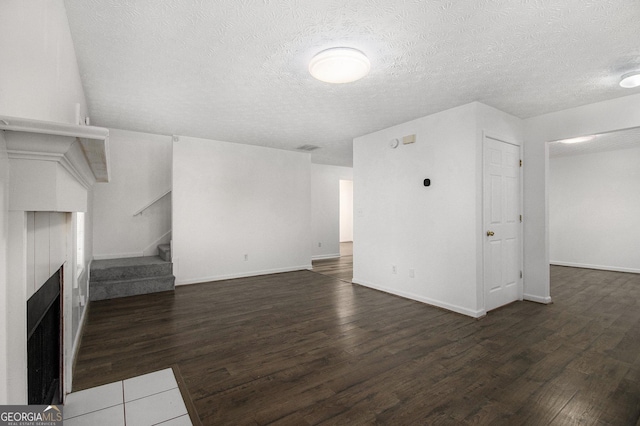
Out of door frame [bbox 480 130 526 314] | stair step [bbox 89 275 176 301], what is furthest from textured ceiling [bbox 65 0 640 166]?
stair step [bbox 89 275 176 301]

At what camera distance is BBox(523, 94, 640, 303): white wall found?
12.2 feet

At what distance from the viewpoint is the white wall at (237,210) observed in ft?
16.7

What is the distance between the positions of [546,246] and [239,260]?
489 cm

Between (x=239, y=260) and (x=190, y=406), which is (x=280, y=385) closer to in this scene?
(x=190, y=406)

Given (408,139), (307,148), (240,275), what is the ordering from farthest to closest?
1. (307,148)
2. (240,275)
3. (408,139)

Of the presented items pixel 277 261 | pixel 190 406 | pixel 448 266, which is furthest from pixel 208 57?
pixel 277 261

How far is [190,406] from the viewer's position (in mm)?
1891

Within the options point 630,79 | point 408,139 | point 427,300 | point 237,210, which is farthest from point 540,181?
point 237,210

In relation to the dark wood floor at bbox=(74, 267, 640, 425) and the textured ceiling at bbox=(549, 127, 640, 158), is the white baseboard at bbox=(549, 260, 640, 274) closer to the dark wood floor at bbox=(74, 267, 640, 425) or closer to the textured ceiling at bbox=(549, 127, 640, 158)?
the textured ceiling at bbox=(549, 127, 640, 158)

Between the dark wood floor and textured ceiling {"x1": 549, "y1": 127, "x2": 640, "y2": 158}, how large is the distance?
9.44ft

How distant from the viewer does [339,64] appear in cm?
236

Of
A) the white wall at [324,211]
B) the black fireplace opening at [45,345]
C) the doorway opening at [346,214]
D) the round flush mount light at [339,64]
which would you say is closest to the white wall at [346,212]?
the doorway opening at [346,214]

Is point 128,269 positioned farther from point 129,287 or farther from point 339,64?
point 339,64

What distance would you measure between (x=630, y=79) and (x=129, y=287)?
20.9 ft
